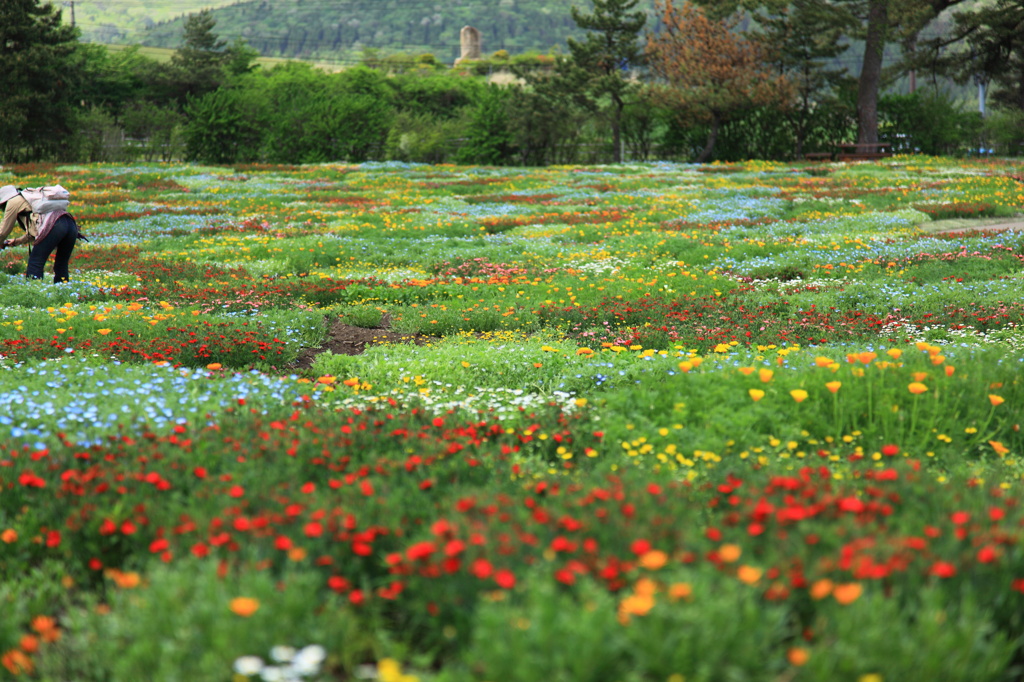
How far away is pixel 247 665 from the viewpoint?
2438 millimetres

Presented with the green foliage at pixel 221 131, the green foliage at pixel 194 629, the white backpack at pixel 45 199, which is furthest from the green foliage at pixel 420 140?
the green foliage at pixel 194 629

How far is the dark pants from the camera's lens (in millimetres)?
11836

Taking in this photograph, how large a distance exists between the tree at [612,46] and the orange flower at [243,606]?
166 ft

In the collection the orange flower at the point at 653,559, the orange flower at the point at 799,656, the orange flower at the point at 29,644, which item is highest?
the orange flower at the point at 653,559

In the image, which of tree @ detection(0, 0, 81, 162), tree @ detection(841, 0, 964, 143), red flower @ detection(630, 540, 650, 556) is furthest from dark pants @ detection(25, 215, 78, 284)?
tree @ detection(841, 0, 964, 143)

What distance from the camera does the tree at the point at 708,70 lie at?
147 feet

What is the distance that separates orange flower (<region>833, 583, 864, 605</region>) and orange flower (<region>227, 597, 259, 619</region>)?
81.2 inches

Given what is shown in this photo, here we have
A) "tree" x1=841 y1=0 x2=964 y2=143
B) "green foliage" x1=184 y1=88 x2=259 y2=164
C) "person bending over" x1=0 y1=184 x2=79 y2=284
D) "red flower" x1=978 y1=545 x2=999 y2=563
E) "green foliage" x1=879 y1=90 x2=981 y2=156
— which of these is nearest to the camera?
"red flower" x1=978 y1=545 x2=999 y2=563

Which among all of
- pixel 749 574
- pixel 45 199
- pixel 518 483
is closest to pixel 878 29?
pixel 45 199

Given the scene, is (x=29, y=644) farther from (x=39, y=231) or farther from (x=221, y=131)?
(x=221, y=131)

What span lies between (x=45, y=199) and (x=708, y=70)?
4217 centimetres

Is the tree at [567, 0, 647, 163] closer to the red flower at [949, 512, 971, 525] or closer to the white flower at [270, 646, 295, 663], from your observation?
the red flower at [949, 512, 971, 525]

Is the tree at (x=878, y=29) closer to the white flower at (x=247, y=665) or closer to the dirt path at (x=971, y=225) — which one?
the dirt path at (x=971, y=225)

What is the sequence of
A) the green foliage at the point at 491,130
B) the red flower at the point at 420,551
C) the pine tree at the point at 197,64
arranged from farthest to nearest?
the pine tree at the point at 197,64, the green foliage at the point at 491,130, the red flower at the point at 420,551
